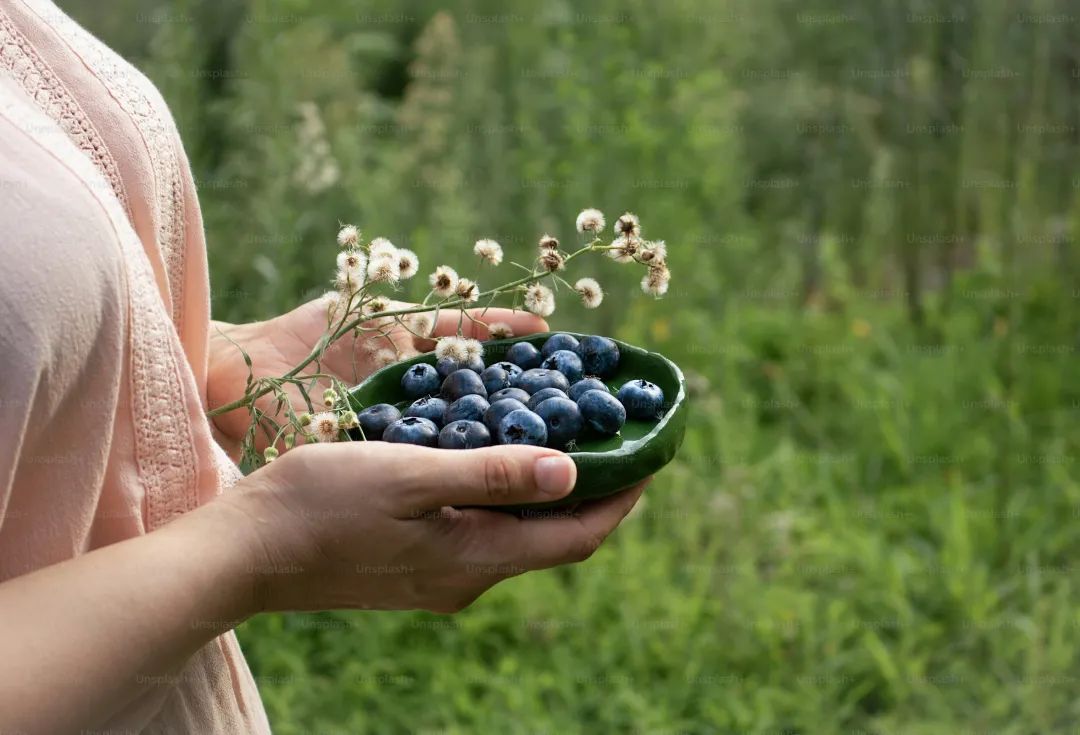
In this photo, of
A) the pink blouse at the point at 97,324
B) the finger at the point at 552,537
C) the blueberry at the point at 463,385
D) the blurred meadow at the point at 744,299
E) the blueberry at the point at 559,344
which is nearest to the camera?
the pink blouse at the point at 97,324

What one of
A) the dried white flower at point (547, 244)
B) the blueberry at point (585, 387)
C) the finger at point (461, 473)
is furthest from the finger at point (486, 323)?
the finger at point (461, 473)

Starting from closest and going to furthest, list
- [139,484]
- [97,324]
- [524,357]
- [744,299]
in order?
[97,324]
[139,484]
[524,357]
[744,299]

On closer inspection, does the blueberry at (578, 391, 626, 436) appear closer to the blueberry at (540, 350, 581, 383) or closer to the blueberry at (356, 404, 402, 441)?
the blueberry at (540, 350, 581, 383)

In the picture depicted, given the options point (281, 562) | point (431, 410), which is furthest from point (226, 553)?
point (431, 410)

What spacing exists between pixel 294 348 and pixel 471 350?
0.81ft

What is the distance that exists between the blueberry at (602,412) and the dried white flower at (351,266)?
290mm

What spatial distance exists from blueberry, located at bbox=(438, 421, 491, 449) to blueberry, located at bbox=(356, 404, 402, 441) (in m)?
0.08

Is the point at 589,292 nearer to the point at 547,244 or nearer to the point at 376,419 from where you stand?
the point at 547,244

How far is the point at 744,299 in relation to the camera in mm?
3611

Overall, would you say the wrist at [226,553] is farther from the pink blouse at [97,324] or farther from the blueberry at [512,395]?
the blueberry at [512,395]

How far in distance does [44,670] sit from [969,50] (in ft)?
10.2

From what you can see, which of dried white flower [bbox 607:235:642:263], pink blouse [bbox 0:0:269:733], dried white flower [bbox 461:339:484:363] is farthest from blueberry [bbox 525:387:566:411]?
pink blouse [bbox 0:0:269:733]

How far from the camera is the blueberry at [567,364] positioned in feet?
4.27

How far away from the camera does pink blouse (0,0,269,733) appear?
0.82m
